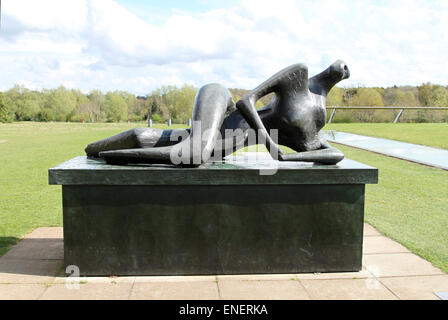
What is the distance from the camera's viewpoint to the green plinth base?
128 inches

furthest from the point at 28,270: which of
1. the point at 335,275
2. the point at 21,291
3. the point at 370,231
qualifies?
the point at 370,231

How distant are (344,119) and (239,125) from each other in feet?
74.8

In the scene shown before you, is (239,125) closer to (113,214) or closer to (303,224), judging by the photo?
(303,224)

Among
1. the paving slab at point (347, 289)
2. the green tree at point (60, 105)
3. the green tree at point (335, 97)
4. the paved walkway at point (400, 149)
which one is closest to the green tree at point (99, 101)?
the green tree at point (60, 105)

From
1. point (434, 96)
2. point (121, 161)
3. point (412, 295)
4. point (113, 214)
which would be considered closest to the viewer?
point (412, 295)

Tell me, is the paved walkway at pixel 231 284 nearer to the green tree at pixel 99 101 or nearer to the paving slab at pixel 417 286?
the paving slab at pixel 417 286

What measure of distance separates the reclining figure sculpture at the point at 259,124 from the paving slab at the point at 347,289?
100 centimetres

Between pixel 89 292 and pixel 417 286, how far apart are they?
2416mm

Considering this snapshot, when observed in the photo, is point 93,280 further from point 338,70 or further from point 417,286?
point 338,70

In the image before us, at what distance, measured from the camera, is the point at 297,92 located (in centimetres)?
382

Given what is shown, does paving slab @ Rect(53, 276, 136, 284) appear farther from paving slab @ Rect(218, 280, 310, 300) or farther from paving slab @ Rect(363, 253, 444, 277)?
paving slab @ Rect(363, 253, 444, 277)

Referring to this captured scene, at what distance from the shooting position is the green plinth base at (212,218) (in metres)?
3.25

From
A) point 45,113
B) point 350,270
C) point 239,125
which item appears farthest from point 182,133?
point 45,113

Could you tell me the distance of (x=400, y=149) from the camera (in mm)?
12516
